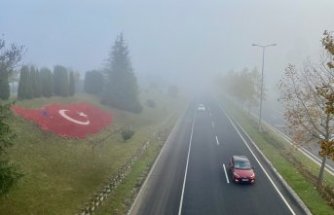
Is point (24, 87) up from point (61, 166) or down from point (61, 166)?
up

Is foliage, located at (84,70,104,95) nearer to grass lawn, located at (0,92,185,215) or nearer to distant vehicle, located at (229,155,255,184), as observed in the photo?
grass lawn, located at (0,92,185,215)

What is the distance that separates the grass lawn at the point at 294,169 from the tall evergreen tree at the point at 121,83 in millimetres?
16655

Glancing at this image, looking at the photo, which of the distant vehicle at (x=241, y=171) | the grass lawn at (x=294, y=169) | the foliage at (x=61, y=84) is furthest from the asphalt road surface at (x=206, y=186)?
the foliage at (x=61, y=84)

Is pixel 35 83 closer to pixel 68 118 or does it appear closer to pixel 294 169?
pixel 68 118

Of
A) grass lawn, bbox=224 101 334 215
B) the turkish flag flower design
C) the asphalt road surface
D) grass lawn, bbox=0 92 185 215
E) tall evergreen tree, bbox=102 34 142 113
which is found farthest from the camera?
tall evergreen tree, bbox=102 34 142 113

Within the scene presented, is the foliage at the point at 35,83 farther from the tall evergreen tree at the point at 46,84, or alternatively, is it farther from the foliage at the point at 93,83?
the foliage at the point at 93,83

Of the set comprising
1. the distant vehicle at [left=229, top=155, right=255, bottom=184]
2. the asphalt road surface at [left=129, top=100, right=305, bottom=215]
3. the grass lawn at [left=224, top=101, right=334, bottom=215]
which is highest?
the distant vehicle at [left=229, top=155, right=255, bottom=184]

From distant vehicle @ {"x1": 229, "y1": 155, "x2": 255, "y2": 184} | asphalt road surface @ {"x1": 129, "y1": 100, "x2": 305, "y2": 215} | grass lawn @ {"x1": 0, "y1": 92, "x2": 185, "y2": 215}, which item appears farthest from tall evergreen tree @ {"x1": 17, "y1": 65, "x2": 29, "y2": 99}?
distant vehicle @ {"x1": 229, "y1": 155, "x2": 255, "y2": 184}

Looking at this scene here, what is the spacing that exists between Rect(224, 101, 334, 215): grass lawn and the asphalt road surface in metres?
0.82

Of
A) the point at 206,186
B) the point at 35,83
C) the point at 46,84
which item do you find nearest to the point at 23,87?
the point at 35,83

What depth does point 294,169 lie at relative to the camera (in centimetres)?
3444

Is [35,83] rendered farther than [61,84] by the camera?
No

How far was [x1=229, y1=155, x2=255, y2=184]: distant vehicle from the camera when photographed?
30.7 m

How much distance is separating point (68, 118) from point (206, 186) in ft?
57.3
